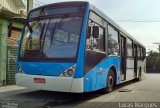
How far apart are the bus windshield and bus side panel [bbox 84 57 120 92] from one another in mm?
920

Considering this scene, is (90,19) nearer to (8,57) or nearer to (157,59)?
(8,57)

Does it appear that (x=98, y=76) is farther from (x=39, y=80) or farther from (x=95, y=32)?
(x=39, y=80)

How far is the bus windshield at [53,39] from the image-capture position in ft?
31.1

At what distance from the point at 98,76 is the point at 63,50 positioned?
1.78 metres

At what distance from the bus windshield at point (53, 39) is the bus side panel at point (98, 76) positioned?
36.2 inches

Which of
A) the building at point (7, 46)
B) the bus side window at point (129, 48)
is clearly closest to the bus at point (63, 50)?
the building at point (7, 46)

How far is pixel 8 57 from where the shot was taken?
15312 mm

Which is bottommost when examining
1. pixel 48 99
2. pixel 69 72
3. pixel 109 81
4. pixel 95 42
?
pixel 48 99

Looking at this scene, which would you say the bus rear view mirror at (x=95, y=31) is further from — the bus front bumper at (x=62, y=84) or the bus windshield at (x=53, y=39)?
the bus front bumper at (x=62, y=84)

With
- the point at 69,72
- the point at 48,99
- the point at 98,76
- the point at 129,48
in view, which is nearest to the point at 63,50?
the point at 69,72

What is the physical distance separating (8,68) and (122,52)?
Answer: 19.0 feet

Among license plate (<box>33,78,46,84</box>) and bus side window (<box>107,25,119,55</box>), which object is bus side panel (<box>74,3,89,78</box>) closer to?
license plate (<box>33,78,46,84</box>)

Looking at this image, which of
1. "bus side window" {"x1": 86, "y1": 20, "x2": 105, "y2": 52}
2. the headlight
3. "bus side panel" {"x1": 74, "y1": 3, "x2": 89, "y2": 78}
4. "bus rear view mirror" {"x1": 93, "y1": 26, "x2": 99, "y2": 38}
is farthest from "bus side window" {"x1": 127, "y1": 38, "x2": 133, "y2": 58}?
the headlight

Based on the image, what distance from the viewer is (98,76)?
1046 centimetres
